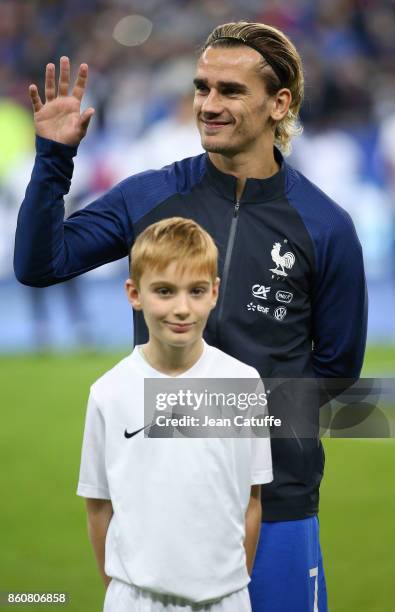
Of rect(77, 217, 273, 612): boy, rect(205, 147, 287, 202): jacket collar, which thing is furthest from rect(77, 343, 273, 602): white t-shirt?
rect(205, 147, 287, 202): jacket collar

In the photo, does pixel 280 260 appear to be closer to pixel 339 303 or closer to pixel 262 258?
pixel 262 258

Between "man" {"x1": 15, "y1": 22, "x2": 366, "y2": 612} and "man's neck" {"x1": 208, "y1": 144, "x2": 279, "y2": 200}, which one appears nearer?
"man" {"x1": 15, "y1": 22, "x2": 366, "y2": 612}

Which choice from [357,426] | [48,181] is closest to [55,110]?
[48,181]

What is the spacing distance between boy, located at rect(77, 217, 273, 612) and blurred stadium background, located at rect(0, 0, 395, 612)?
1877 millimetres

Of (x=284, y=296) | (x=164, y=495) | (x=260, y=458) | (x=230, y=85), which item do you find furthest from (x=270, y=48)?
(x=164, y=495)

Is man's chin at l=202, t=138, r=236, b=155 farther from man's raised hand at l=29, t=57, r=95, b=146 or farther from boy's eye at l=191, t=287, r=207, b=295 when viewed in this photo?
boy's eye at l=191, t=287, r=207, b=295

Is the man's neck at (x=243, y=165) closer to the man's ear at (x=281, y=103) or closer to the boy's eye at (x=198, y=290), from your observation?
the man's ear at (x=281, y=103)

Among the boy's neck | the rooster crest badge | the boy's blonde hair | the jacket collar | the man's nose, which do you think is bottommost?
the boy's neck

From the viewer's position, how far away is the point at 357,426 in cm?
358

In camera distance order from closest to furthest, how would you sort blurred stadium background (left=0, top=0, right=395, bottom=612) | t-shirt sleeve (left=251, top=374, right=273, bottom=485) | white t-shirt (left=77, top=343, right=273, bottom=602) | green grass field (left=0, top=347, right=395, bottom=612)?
white t-shirt (left=77, top=343, right=273, bottom=602) < t-shirt sleeve (left=251, top=374, right=273, bottom=485) < green grass field (left=0, top=347, right=395, bottom=612) < blurred stadium background (left=0, top=0, right=395, bottom=612)

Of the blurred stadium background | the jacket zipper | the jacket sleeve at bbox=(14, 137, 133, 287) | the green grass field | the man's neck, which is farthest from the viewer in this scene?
the blurred stadium background

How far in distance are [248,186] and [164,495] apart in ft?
2.60

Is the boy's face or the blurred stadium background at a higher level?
the blurred stadium background

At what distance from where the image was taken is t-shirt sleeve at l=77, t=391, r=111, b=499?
2201 millimetres
